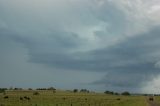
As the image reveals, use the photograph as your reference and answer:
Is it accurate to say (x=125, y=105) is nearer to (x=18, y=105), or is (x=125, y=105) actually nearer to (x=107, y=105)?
(x=107, y=105)

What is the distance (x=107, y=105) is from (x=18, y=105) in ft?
68.6

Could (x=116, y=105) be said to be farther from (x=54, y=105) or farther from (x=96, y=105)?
(x=54, y=105)

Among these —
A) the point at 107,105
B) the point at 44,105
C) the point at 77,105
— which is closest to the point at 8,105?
the point at 44,105

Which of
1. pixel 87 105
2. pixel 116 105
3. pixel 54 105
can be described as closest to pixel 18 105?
pixel 54 105

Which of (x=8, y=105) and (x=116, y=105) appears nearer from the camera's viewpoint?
(x=8, y=105)

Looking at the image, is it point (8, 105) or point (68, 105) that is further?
point (68, 105)

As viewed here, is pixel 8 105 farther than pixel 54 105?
No

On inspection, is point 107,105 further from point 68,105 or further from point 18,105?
point 18,105

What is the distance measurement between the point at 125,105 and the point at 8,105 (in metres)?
27.2

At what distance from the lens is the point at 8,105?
3538 inches

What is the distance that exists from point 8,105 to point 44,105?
368 inches

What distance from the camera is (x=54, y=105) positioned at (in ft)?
315

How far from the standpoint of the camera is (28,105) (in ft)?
308

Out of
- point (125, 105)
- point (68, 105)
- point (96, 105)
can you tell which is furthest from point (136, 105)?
point (68, 105)
